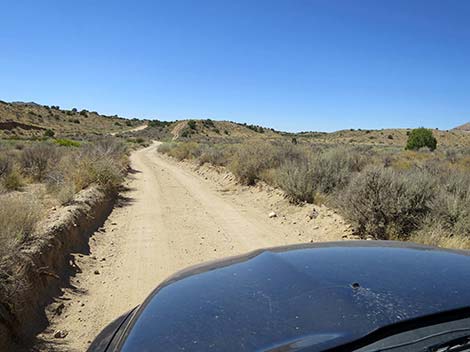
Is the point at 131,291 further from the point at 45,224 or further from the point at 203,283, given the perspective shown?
the point at 203,283

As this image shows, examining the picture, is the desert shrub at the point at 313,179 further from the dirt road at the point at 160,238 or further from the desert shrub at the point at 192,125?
the desert shrub at the point at 192,125

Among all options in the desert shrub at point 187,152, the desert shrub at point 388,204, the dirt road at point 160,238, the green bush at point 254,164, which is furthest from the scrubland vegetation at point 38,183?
the desert shrub at point 187,152

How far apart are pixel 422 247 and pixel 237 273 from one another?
1.59 metres

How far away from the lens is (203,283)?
8.45 ft

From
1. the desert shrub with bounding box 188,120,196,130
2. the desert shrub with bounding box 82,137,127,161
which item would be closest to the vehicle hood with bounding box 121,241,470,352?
the desert shrub with bounding box 82,137,127,161

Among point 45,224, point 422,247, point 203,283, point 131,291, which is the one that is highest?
point 422,247

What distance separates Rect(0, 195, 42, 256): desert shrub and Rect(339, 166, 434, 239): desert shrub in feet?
21.2

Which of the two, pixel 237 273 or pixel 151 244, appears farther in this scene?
pixel 151 244

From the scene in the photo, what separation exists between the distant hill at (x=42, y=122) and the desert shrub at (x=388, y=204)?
56.9 metres

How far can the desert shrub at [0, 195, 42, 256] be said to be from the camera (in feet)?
18.2

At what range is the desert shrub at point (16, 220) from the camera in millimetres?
Result: 5552

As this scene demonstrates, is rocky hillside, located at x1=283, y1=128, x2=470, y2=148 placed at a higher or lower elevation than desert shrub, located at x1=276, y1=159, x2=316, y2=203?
higher

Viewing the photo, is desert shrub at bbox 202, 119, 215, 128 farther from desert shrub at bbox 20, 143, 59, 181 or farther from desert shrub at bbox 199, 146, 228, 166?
desert shrub at bbox 20, 143, 59, 181

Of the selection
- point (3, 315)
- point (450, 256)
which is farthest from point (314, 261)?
point (3, 315)
